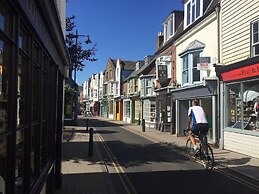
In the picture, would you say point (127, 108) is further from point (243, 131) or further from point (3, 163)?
point (3, 163)

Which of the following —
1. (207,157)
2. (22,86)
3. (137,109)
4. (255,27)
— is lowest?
(207,157)

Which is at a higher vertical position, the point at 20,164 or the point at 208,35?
the point at 208,35

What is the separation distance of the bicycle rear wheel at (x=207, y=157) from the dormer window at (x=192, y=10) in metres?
11.0

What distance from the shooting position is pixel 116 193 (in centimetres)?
734

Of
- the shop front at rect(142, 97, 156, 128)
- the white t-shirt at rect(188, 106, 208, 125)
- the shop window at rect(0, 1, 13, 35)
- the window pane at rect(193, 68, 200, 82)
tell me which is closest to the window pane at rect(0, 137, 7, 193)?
the shop window at rect(0, 1, 13, 35)

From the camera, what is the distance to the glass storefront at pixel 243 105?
1315 cm

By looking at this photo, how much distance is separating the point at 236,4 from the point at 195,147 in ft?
22.7

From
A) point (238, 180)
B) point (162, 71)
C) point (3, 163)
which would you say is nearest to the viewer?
point (3, 163)

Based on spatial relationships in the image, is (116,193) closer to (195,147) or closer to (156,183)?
(156,183)

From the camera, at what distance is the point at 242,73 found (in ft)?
43.8

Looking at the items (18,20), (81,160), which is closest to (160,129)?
(81,160)

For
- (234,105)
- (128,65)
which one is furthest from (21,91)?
(128,65)

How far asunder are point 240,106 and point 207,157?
488cm

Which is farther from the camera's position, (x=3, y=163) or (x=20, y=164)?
(x=20, y=164)
